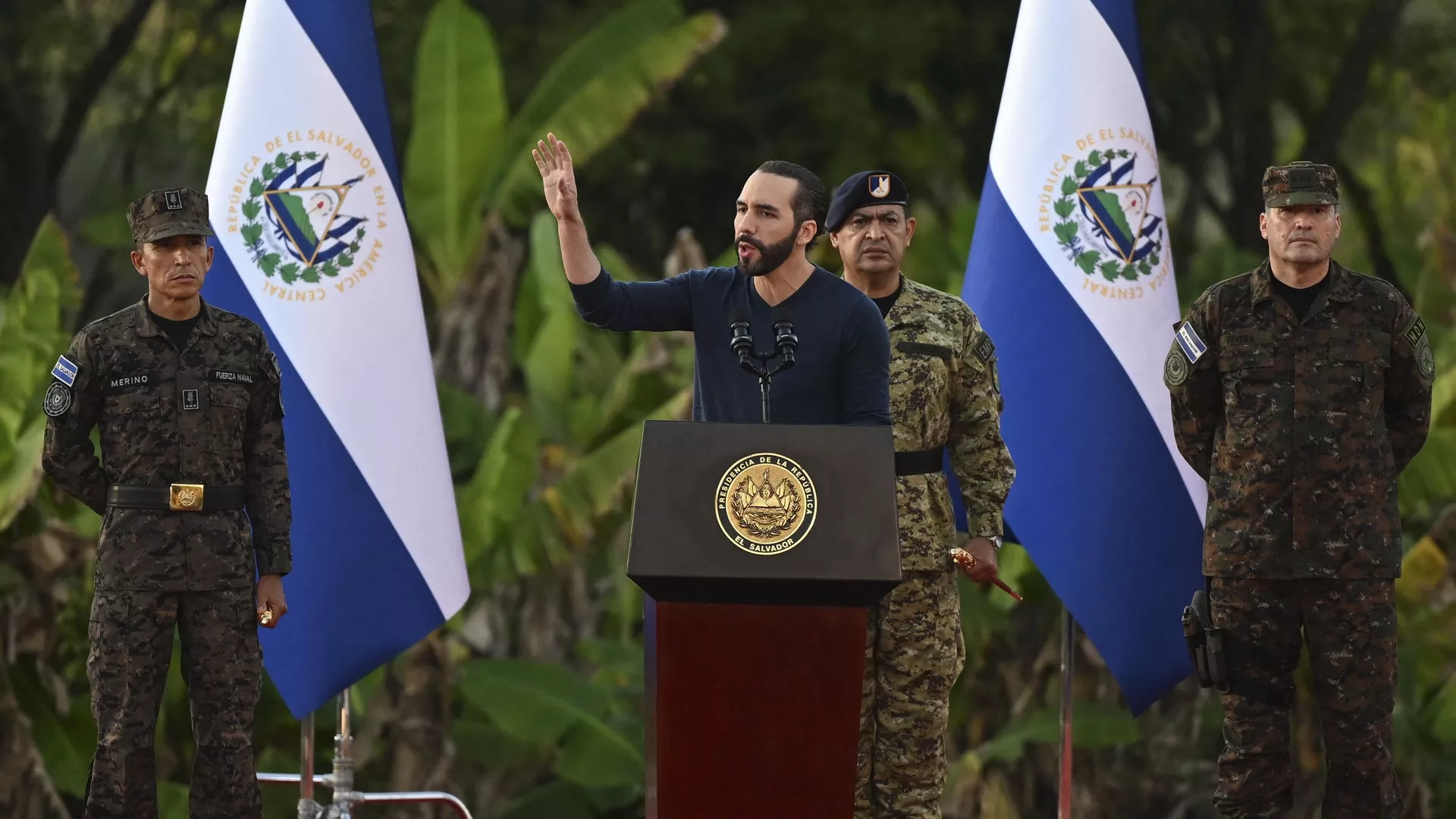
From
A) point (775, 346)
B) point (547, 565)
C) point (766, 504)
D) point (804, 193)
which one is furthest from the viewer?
point (547, 565)

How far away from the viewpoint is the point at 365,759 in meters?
6.57

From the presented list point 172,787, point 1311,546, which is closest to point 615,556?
point 172,787

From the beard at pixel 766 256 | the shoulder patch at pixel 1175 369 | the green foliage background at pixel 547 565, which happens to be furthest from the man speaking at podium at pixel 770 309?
the green foliage background at pixel 547 565

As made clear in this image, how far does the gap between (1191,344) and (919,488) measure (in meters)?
0.73

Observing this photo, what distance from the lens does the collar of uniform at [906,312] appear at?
4.31 m

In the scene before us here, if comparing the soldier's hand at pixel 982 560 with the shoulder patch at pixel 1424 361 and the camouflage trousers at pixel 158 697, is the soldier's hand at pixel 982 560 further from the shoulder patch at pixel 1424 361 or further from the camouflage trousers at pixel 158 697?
the camouflage trousers at pixel 158 697

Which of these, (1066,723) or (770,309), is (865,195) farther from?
(1066,723)

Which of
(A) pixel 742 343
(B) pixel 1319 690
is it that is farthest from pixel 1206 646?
(A) pixel 742 343

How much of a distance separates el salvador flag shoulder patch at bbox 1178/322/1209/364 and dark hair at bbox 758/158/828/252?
3.70ft

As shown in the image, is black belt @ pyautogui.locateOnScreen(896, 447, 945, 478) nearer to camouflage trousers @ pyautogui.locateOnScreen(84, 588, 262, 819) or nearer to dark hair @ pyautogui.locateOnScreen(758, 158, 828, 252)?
dark hair @ pyautogui.locateOnScreen(758, 158, 828, 252)

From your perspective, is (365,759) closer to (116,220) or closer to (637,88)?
(637,88)

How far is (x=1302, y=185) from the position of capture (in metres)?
3.99

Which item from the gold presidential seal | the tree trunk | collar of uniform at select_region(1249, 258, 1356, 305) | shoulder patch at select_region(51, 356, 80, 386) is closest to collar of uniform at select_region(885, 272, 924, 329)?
collar of uniform at select_region(1249, 258, 1356, 305)

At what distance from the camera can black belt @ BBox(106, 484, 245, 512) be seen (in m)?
4.01
